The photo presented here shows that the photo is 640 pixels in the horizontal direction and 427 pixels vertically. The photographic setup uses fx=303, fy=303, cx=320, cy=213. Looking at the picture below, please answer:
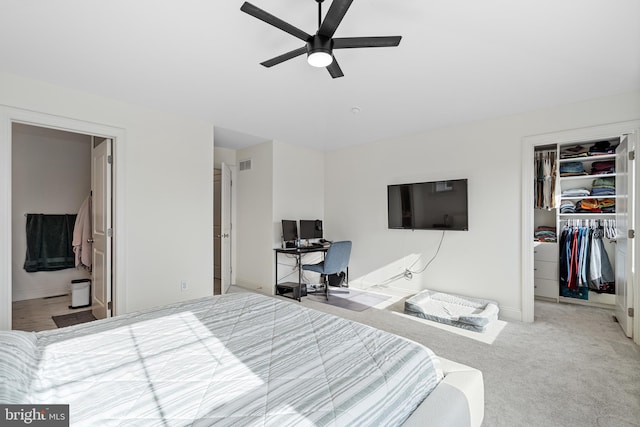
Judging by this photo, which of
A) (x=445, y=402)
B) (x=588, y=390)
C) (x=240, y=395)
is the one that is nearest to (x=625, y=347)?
(x=588, y=390)

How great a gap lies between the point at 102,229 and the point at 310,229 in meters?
2.80

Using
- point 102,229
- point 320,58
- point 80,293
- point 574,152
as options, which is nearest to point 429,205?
point 574,152

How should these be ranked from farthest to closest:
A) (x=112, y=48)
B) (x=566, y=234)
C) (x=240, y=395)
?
(x=566, y=234) < (x=112, y=48) < (x=240, y=395)

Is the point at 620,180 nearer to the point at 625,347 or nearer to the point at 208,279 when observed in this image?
the point at 625,347

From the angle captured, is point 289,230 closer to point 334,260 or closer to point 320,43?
point 334,260

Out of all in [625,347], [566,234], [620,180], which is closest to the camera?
[625,347]

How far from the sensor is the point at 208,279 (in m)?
3.90

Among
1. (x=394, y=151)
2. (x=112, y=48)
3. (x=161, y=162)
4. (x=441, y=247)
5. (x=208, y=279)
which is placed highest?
(x=112, y=48)

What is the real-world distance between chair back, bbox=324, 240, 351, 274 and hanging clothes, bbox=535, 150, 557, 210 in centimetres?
290

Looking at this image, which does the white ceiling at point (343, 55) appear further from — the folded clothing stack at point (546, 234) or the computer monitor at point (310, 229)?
the folded clothing stack at point (546, 234)

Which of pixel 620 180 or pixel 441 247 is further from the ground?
pixel 620 180

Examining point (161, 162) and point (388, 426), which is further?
point (161, 162)

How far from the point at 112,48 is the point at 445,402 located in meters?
3.19

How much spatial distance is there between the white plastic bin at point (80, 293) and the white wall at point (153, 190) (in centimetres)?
128
